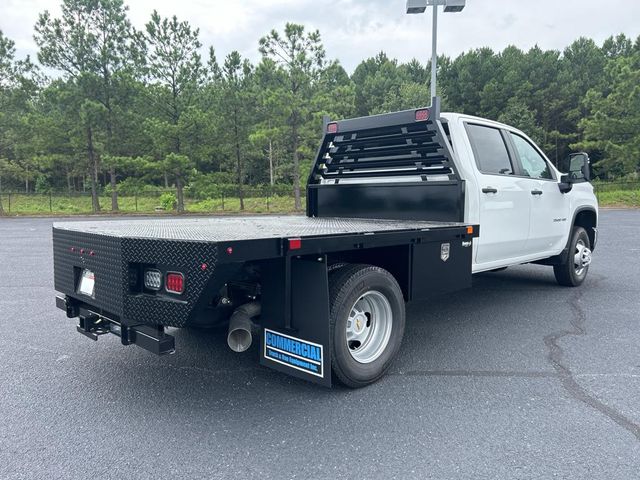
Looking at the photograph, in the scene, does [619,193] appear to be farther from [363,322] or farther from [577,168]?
[363,322]

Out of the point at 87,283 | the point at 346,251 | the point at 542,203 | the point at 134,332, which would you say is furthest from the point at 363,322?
the point at 542,203

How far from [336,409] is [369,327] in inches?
29.6

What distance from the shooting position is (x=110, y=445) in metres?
2.75

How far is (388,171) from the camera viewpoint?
5.34 metres

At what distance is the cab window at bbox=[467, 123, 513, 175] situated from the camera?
502 cm

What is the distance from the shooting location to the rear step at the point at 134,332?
2957 mm

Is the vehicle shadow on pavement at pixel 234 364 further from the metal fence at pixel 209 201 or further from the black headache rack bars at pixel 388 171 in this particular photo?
the metal fence at pixel 209 201

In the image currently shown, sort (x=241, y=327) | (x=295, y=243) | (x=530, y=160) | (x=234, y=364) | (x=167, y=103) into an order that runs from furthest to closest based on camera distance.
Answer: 1. (x=167, y=103)
2. (x=530, y=160)
3. (x=234, y=364)
4. (x=241, y=327)
5. (x=295, y=243)

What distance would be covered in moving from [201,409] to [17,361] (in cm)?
198

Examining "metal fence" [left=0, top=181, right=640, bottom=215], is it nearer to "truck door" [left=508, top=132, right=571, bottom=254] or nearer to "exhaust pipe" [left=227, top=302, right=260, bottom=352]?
"truck door" [left=508, top=132, right=571, bottom=254]

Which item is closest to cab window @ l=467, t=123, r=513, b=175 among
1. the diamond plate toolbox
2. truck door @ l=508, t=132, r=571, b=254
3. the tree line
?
truck door @ l=508, t=132, r=571, b=254

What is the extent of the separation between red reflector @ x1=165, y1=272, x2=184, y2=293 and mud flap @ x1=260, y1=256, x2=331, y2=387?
0.60 m

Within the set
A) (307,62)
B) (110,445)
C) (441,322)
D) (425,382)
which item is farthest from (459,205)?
(307,62)

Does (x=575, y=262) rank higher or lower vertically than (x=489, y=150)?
lower
